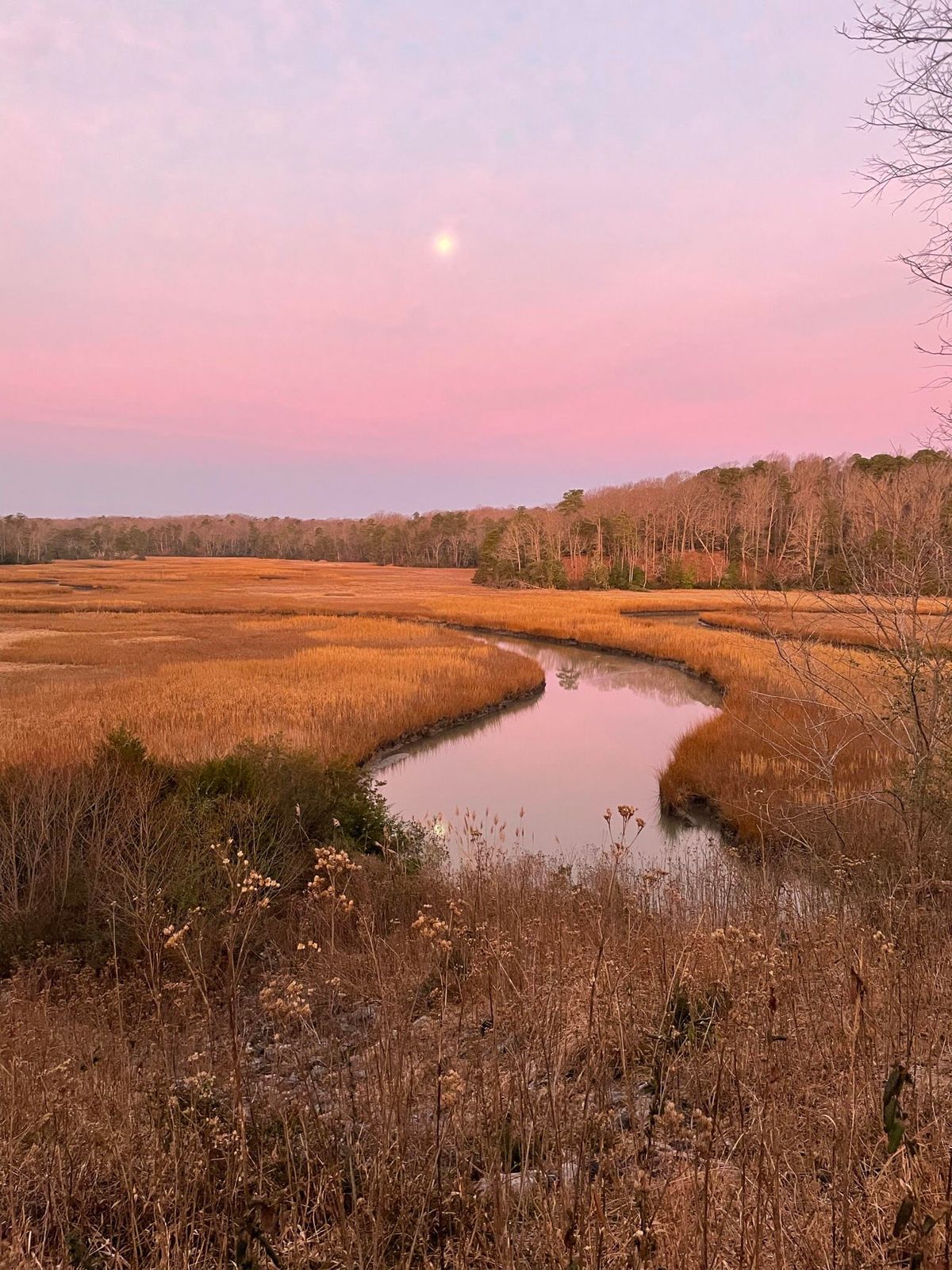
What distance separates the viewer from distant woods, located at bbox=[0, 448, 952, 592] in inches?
209

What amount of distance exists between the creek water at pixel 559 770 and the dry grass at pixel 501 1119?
10.4ft

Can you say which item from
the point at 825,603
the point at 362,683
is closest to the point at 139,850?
the point at 825,603

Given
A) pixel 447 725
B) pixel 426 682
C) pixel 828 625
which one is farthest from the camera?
pixel 828 625

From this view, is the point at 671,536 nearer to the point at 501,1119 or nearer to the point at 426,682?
the point at 426,682

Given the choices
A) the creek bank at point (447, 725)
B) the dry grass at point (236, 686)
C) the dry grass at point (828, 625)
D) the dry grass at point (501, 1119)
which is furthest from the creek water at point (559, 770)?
the dry grass at point (828, 625)

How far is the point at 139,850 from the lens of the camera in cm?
590

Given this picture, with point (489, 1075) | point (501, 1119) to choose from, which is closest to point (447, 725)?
point (489, 1075)

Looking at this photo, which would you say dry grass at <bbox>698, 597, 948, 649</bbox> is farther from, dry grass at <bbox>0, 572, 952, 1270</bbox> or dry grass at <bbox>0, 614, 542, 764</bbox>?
dry grass at <bbox>0, 614, 542, 764</bbox>

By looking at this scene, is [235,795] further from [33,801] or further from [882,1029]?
[882,1029]

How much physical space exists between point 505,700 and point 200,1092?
2001cm

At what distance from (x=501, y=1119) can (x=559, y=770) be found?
13.1m

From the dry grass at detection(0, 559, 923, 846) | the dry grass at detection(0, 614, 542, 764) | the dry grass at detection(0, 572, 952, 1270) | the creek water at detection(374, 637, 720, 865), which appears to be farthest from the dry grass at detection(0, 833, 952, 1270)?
the dry grass at detection(0, 614, 542, 764)

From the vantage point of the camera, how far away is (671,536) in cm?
9131

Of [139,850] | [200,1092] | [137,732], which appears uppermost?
[200,1092]
